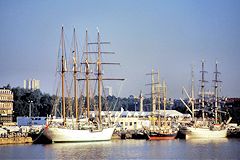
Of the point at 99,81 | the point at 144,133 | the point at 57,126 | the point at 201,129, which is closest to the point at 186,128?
the point at 201,129

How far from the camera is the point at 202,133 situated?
149m

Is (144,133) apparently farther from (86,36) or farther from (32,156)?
(32,156)

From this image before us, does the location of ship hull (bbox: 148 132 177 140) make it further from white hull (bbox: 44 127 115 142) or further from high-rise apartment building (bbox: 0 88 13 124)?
high-rise apartment building (bbox: 0 88 13 124)

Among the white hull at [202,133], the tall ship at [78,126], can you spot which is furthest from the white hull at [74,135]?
the white hull at [202,133]

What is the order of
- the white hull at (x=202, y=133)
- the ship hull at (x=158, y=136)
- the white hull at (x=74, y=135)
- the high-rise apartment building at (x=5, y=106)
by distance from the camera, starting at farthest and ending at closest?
the high-rise apartment building at (x=5, y=106) < the white hull at (x=202, y=133) < the ship hull at (x=158, y=136) < the white hull at (x=74, y=135)

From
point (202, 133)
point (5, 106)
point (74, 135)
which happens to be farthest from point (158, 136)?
point (5, 106)

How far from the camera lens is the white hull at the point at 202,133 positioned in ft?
484

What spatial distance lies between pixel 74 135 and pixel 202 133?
40999 mm

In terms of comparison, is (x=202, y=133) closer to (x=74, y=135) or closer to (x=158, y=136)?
(x=158, y=136)

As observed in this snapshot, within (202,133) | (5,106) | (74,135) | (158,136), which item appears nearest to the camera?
(74,135)

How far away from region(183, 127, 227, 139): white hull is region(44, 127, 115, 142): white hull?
2764 cm

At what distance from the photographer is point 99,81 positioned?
134125 mm

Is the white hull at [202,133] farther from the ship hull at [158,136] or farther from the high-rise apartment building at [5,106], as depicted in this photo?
the high-rise apartment building at [5,106]

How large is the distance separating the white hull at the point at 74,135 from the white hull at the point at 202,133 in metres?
27.6
